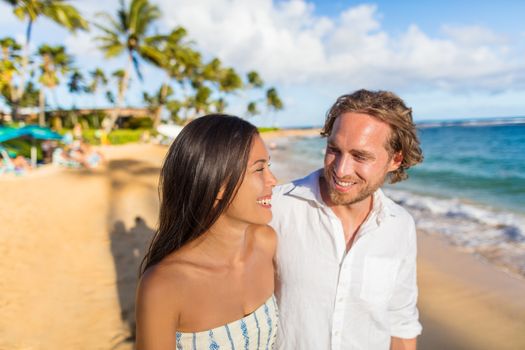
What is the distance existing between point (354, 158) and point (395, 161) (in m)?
0.46

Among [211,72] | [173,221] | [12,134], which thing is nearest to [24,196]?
[12,134]

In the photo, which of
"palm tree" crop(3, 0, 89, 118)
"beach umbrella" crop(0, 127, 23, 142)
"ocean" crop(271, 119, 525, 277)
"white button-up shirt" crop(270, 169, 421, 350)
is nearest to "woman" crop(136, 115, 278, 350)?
"white button-up shirt" crop(270, 169, 421, 350)

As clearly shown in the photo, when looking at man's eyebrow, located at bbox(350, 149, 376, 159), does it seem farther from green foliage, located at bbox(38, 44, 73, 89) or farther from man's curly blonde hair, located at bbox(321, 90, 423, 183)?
green foliage, located at bbox(38, 44, 73, 89)

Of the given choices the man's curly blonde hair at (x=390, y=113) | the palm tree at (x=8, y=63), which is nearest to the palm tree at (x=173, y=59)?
the palm tree at (x=8, y=63)

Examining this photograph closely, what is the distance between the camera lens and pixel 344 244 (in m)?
1.81

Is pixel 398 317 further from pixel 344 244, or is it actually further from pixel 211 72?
pixel 211 72

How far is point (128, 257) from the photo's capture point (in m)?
5.93

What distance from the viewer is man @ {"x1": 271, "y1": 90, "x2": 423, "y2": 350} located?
1.77 metres

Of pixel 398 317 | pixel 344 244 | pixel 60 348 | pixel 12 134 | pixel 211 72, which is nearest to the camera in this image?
pixel 344 244

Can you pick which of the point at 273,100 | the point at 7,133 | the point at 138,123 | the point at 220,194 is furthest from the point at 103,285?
the point at 273,100

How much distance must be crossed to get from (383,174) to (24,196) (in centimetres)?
1158

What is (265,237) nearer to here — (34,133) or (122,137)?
(34,133)

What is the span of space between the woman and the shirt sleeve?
29.0 inches

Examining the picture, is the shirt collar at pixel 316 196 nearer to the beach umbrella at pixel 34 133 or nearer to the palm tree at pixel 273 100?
the beach umbrella at pixel 34 133
